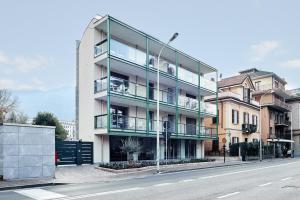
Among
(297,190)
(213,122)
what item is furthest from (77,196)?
(213,122)

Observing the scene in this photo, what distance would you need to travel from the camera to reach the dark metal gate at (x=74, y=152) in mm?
22509

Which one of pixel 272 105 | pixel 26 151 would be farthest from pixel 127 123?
pixel 272 105

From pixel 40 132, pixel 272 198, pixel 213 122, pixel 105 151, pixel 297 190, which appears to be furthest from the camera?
pixel 213 122

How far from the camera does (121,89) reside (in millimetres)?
26203

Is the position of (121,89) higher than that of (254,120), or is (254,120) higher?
(121,89)

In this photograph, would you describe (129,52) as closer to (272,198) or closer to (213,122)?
(272,198)

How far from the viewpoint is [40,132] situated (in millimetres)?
17453

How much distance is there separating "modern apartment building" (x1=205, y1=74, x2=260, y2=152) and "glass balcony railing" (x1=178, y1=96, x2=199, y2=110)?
907 centimetres

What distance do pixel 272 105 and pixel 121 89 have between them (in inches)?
1469

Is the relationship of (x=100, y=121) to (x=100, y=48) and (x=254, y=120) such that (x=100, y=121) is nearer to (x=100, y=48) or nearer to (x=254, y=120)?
(x=100, y=48)

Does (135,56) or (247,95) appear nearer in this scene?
(135,56)

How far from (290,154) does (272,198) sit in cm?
4803

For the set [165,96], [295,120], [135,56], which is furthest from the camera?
[295,120]

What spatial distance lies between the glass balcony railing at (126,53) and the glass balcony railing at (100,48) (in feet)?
2.05
